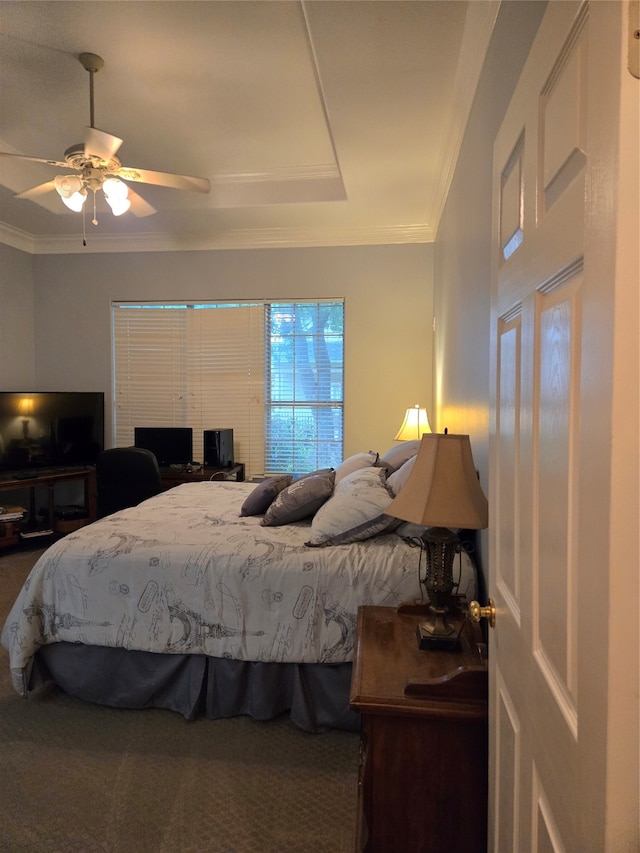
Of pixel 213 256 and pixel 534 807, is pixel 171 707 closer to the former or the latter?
pixel 534 807

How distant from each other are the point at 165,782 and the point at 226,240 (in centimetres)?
403

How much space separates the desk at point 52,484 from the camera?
3.99m

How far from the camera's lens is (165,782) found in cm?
171

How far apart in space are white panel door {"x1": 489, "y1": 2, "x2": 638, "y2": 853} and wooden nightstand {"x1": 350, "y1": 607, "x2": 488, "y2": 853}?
143mm

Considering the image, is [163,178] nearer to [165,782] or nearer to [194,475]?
[194,475]

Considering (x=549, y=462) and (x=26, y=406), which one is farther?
(x=26, y=406)

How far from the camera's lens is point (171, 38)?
220 cm

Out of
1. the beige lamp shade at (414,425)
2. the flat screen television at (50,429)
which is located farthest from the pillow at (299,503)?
the flat screen television at (50,429)

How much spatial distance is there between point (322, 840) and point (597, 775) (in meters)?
1.36

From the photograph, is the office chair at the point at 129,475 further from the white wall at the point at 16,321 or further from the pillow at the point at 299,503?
the pillow at the point at 299,503

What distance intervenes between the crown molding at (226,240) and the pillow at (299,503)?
2728 mm

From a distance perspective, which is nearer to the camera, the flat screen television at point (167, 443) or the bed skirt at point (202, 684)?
the bed skirt at point (202, 684)

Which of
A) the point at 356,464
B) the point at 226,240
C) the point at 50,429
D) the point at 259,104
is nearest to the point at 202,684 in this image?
the point at 356,464

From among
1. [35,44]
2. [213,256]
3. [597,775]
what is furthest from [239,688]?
[213,256]
